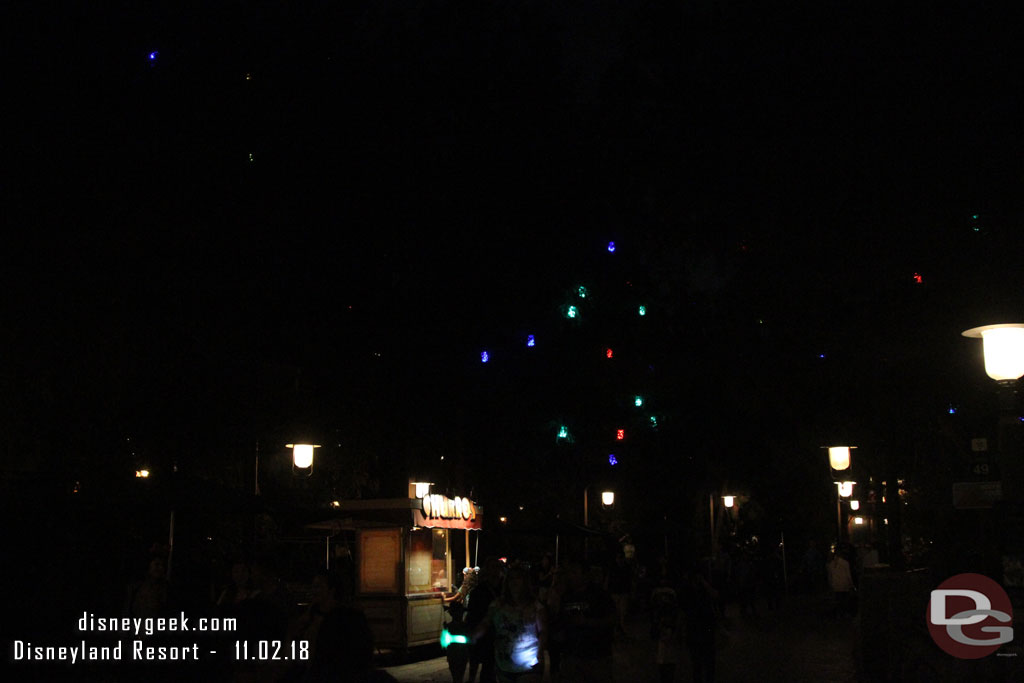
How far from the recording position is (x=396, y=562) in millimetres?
19016

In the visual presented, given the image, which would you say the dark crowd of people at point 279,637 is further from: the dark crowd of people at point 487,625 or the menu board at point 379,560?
the menu board at point 379,560

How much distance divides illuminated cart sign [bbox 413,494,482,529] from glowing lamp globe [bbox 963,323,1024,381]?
13.0 metres

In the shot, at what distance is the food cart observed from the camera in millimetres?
18781

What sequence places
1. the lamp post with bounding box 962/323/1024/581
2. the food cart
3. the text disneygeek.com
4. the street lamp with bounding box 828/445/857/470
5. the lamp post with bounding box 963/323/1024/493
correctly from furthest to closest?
the food cart < the street lamp with bounding box 828/445/857/470 < the text disneygeek.com < the lamp post with bounding box 963/323/1024/493 < the lamp post with bounding box 962/323/1024/581

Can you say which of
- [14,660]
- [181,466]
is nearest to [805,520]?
[181,466]

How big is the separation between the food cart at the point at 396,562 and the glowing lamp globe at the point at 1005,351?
42.6 feet

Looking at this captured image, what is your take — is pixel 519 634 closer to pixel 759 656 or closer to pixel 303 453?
pixel 759 656

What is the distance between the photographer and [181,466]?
638 inches

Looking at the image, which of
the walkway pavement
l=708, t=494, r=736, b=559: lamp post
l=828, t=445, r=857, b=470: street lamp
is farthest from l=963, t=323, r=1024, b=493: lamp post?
l=708, t=494, r=736, b=559: lamp post

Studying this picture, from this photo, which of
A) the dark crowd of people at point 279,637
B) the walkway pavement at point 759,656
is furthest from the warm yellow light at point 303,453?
the dark crowd of people at point 279,637

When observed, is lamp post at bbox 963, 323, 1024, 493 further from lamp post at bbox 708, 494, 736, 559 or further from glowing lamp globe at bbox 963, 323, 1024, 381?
lamp post at bbox 708, 494, 736, 559

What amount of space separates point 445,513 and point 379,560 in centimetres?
180

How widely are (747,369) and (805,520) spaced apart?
29290 mm

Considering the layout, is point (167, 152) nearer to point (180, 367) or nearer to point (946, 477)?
point (180, 367)
